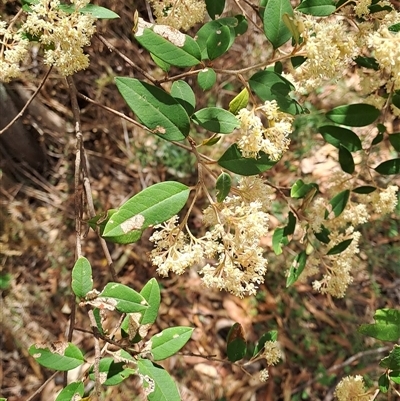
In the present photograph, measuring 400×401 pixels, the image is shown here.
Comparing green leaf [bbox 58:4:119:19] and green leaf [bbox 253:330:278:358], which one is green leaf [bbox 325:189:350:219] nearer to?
green leaf [bbox 253:330:278:358]

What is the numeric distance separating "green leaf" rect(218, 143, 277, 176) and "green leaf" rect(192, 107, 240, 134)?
47 millimetres

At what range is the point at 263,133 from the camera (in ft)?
3.34

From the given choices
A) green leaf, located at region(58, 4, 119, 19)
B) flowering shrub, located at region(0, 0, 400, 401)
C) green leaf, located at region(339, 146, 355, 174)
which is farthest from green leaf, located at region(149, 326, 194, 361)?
green leaf, located at region(58, 4, 119, 19)

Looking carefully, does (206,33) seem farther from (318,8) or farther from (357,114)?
(357,114)

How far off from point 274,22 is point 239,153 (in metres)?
0.29

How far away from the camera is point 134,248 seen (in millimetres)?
2467

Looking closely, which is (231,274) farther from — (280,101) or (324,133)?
(324,133)

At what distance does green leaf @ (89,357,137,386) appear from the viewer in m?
1.13

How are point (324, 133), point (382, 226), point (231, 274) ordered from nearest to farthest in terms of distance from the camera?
point (231, 274)
point (324, 133)
point (382, 226)

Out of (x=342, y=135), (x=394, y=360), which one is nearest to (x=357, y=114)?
(x=342, y=135)

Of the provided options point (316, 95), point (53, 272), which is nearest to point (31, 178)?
point (53, 272)

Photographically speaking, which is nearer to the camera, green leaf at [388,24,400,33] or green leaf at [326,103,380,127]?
green leaf at [388,24,400,33]

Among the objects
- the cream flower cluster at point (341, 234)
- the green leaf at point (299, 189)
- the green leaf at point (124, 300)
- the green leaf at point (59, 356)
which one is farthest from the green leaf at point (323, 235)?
the green leaf at point (59, 356)

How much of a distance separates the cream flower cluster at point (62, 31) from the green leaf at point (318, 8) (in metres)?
0.46
